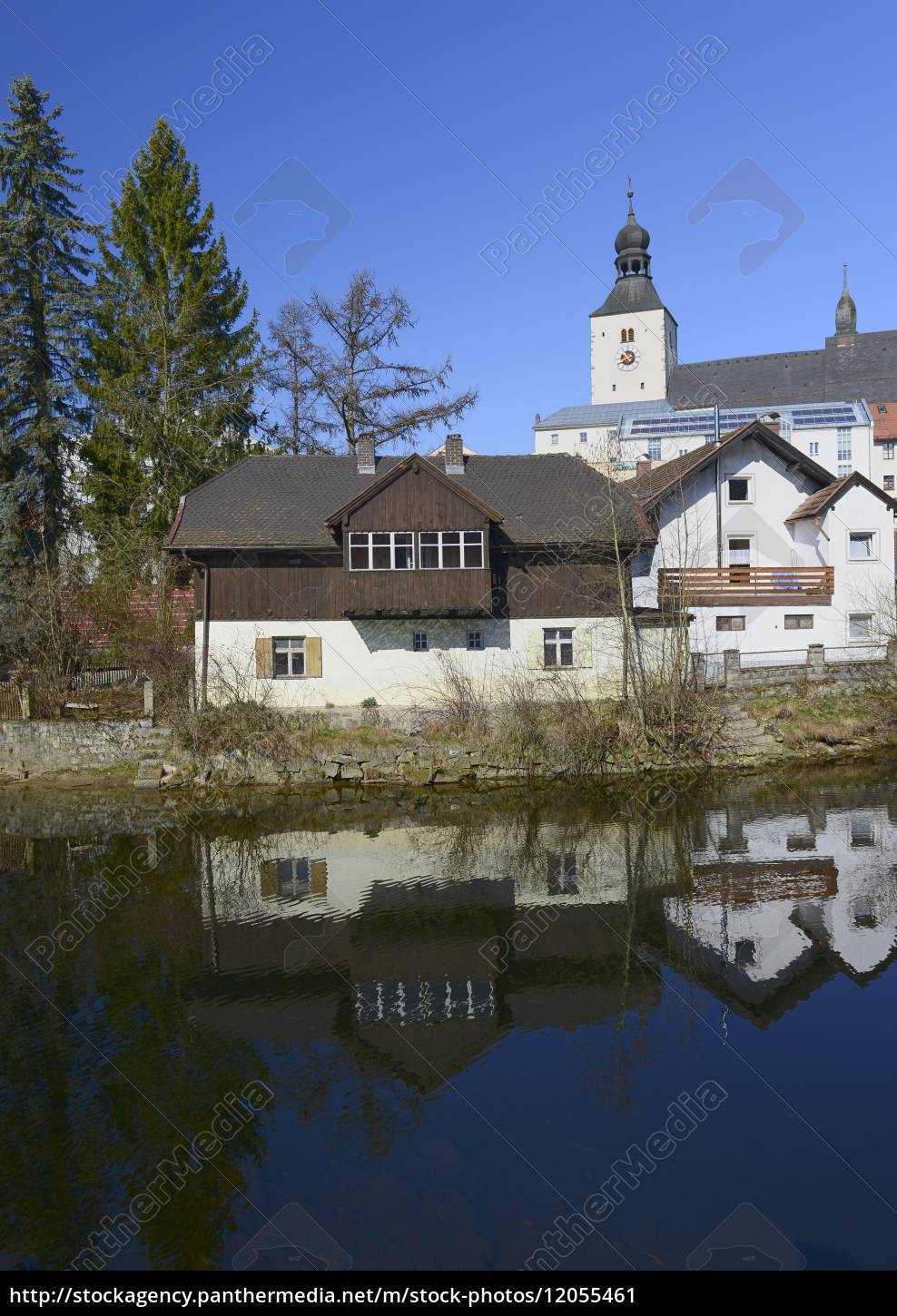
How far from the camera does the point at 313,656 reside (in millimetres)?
25984

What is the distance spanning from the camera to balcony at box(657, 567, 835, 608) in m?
30.1

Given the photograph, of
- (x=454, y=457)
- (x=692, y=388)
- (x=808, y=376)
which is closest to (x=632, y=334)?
(x=692, y=388)

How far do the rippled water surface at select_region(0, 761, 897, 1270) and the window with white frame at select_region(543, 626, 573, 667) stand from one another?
10.4 m

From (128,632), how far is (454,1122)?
22003 mm

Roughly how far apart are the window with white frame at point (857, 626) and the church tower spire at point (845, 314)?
66308 mm

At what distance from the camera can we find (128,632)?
27266 mm

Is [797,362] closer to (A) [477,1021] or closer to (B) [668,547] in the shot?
(B) [668,547]

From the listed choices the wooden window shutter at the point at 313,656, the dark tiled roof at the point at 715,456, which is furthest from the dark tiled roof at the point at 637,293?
the wooden window shutter at the point at 313,656

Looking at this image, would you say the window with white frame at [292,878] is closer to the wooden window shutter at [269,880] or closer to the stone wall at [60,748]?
the wooden window shutter at [269,880]

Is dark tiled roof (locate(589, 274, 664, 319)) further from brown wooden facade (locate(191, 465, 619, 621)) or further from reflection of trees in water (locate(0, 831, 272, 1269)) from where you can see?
reflection of trees in water (locate(0, 831, 272, 1269))

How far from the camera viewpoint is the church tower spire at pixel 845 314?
281ft

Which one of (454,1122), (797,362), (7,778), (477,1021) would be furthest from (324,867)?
(797,362)

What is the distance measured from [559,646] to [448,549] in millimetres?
4679

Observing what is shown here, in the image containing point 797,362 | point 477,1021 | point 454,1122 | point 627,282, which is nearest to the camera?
point 454,1122
